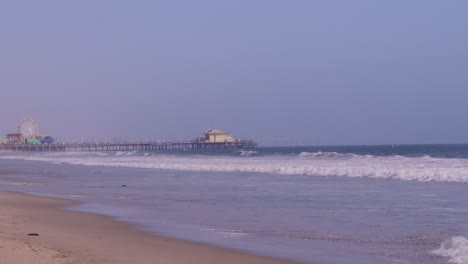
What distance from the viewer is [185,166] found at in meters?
46.1

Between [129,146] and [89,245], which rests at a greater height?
[129,146]

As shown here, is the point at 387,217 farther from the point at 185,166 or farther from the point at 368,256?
the point at 185,166

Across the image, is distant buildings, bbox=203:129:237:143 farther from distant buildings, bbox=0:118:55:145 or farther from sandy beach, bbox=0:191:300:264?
sandy beach, bbox=0:191:300:264

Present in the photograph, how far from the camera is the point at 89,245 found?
37.7 feet

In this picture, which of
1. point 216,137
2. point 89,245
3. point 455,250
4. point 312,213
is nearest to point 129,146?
point 216,137

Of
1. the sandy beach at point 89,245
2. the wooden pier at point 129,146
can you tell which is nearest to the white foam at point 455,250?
the sandy beach at point 89,245

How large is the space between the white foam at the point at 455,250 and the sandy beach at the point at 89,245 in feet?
7.69

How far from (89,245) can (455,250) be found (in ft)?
17.8

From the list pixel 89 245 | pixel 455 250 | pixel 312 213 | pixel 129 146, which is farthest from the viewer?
pixel 129 146

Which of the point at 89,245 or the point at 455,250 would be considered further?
the point at 89,245

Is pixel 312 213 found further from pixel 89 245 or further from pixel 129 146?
pixel 129 146

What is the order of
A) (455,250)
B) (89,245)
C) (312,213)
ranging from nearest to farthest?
1. (455,250)
2. (89,245)
3. (312,213)

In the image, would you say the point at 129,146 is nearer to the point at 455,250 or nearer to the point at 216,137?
the point at 216,137

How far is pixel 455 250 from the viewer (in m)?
10.6
